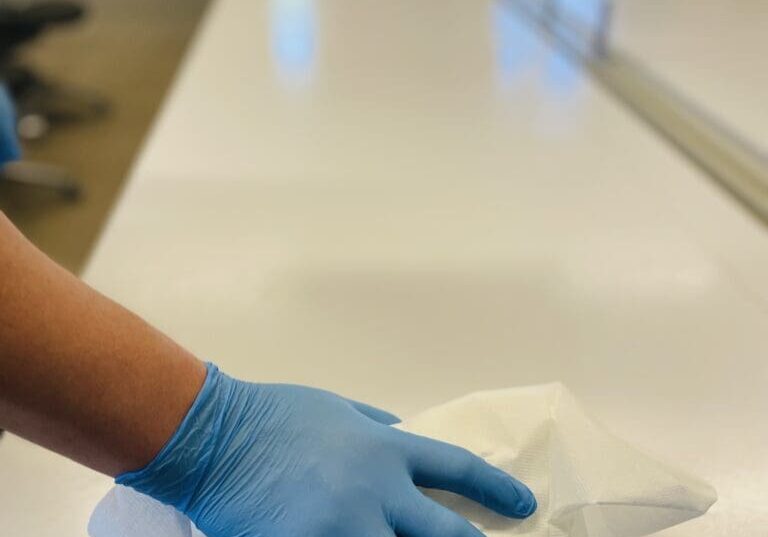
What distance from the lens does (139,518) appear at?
0.57 meters

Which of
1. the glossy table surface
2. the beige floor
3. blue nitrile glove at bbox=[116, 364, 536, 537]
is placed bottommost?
the beige floor

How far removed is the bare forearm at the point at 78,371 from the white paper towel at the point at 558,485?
0.06 meters

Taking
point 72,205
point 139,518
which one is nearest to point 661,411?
point 139,518

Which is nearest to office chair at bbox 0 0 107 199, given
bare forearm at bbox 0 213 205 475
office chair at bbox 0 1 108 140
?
office chair at bbox 0 1 108 140

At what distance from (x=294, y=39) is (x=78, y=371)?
52.8 inches

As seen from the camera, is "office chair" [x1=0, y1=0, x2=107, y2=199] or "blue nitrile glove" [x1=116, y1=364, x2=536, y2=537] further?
"office chair" [x1=0, y1=0, x2=107, y2=199]

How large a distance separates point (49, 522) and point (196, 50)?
121 centimetres

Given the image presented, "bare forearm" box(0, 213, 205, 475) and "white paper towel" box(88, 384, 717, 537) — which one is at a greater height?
"bare forearm" box(0, 213, 205, 475)

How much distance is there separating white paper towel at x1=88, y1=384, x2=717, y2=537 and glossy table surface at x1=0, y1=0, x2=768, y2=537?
83mm

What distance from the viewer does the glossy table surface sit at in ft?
2.40

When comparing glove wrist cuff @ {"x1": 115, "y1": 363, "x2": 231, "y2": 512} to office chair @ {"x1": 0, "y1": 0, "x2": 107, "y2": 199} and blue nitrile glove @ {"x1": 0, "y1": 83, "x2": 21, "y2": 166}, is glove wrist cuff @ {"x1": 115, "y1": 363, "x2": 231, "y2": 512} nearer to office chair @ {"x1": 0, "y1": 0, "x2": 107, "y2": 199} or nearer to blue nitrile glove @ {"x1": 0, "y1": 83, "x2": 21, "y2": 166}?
blue nitrile glove @ {"x1": 0, "y1": 83, "x2": 21, "y2": 166}

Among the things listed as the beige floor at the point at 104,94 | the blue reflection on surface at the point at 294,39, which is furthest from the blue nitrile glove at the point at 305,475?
the beige floor at the point at 104,94

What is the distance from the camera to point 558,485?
569mm

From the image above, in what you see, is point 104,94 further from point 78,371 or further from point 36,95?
point 78,371
